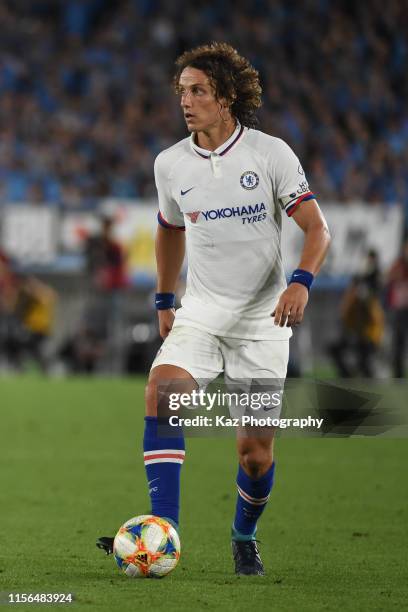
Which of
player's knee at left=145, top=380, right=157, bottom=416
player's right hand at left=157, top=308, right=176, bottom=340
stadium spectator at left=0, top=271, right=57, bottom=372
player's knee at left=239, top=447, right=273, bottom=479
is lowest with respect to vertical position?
stadium spectator at left=0, top=271, right=57, bottom=372

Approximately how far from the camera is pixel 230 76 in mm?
5340

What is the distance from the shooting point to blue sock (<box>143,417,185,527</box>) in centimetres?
512

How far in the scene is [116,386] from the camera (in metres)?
17.8

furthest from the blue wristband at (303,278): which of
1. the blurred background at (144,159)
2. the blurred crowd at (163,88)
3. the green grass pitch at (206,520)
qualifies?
the blurred crowd at (163,88)

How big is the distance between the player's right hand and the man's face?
0.93 meters

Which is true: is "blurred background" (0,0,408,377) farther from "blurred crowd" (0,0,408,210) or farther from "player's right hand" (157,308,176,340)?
"player's right hand" (157,308,176,340)

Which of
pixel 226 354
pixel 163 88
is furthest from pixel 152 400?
pixel 163 88

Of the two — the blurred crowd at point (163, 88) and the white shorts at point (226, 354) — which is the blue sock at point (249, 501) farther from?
the blurred crowd at point (163, 88)

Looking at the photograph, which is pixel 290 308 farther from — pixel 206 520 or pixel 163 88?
pixel 163 88

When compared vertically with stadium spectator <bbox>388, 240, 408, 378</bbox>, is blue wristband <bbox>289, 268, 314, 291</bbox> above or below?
above

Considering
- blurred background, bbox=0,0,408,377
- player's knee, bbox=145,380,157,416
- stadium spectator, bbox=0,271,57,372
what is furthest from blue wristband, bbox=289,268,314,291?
stadium spectator, bbox=0,271,57,372

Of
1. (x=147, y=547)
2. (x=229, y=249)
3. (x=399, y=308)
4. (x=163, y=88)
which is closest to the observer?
(x=147, y=547)

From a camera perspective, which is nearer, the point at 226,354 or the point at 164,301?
the point at 226,354

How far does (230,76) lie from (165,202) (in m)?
0.62
